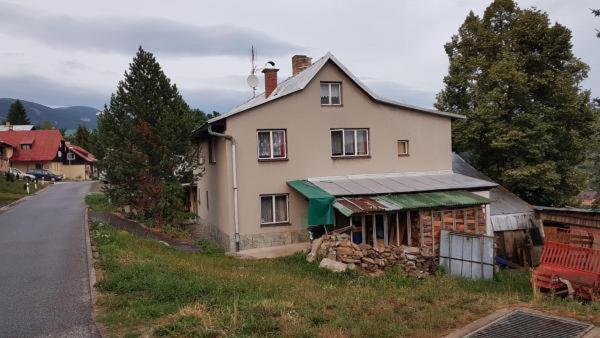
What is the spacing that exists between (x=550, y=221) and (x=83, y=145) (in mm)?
90250

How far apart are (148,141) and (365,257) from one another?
1280 centimetres

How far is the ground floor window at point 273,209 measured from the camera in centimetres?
1992

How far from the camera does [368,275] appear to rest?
15125 mm

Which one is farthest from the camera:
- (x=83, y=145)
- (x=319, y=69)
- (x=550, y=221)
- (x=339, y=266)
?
(x=83, y=145)

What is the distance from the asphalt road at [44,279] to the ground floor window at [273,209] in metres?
7.02

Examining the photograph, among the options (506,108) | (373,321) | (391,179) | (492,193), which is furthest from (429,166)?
(373,321)

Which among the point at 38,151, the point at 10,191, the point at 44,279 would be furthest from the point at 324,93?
the point at 38,151

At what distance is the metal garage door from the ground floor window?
21.4ft

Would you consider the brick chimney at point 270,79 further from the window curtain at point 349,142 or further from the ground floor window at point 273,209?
the ground floor window at point 273,209

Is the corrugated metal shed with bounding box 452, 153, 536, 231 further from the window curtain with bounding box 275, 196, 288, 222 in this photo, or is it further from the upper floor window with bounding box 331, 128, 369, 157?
the window curtain with bounding box 275, 196, 288, 222

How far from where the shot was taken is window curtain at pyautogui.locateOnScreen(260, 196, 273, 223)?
19922 millimetres

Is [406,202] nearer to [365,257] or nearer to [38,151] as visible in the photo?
[365,257]

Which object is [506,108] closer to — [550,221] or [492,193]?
[492,193]

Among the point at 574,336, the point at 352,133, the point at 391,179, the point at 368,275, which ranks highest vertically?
the point at 352,133
